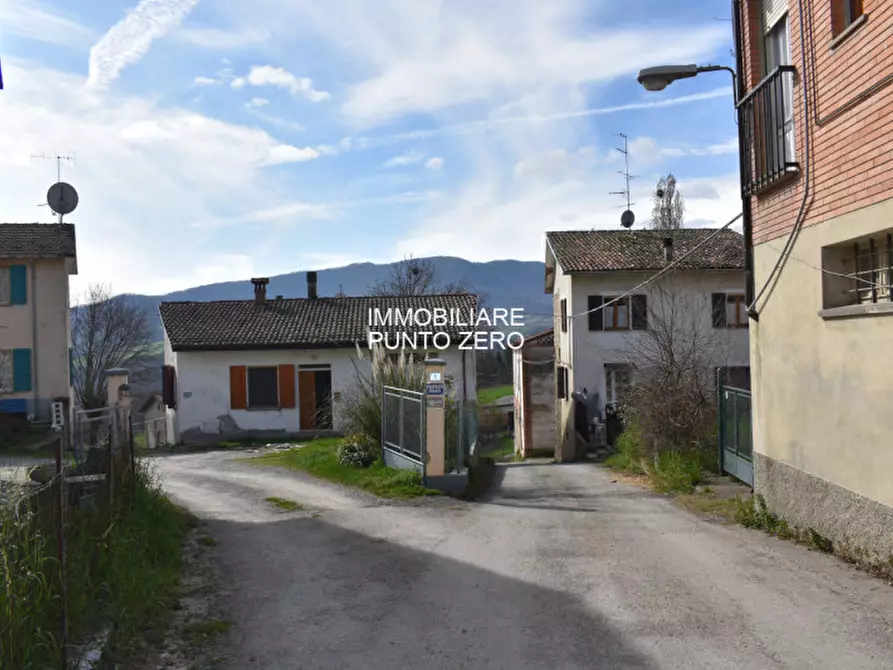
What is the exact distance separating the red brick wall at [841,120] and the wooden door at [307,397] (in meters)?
20.6

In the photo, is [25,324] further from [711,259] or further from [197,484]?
[711,259]

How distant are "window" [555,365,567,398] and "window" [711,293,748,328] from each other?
536cm

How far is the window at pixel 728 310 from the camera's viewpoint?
2730 centimetres

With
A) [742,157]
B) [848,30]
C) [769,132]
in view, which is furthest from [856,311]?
[742,157]

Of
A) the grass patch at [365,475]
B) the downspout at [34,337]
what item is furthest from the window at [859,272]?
the downspout at [34,337]

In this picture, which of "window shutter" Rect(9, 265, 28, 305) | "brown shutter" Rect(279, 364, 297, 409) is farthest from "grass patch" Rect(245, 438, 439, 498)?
"window shutter" Rect(9, 265, 28, 305)

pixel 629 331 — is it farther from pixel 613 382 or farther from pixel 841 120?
pixel 841 120

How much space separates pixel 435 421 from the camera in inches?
527

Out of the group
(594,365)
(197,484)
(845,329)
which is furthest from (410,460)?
(594,365)

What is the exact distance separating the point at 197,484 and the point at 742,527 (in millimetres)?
9769

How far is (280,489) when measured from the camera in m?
14.3

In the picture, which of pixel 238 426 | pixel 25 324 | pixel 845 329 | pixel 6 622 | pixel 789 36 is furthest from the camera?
pixel 238 426

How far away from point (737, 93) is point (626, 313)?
57.3 feet

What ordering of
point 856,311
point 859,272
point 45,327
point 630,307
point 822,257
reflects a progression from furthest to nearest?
point 630,307, point 45,327, point 822,257, point 859,272, point 856,311
